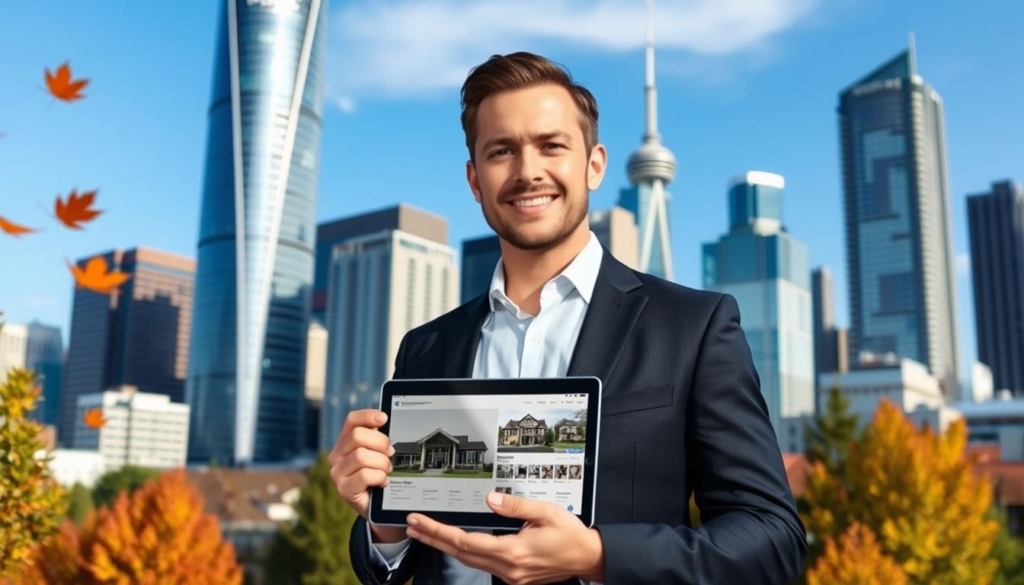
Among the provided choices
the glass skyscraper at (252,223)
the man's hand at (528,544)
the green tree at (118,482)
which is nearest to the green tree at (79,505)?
the green tree at (118,482)

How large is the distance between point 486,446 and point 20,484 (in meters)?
7.16

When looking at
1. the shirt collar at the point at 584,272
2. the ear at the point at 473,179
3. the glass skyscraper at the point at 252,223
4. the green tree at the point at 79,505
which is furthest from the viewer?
the glass skyscraper at the point at 252,223

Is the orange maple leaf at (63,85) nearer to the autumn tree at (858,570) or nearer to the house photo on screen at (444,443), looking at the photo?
the house photo on screen at (444,443)

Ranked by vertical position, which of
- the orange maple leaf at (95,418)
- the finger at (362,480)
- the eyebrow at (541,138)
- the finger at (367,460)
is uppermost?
the eyebrow at (541,138)

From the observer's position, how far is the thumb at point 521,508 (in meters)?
2.26

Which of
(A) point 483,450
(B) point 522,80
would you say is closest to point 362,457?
(A) point 483,450

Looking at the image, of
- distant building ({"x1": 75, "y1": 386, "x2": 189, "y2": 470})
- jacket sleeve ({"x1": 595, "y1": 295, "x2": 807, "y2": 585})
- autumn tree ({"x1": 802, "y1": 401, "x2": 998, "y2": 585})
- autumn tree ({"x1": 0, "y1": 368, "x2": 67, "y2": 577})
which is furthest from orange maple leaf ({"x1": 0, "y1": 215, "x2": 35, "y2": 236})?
distant building ({"x1": 75, "y1": 386, "x2": 189, "y2": 470})

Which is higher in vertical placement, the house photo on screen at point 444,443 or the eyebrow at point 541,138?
the eyebrow at point 541,138

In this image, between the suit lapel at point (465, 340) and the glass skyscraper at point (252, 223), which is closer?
the suit lapel at point (465, 340)

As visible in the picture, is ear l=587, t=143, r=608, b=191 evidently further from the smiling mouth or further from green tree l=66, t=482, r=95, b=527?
green tree l=66, t=482, r=95, b=527

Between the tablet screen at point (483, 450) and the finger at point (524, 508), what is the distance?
13 centimetres

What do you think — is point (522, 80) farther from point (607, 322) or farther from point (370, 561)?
point (370, 561)

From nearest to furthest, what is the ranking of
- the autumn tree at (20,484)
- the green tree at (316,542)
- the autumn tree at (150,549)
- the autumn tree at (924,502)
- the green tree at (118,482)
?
1. the autumn tree at (20,484)
2. the autumn tree at (924,502)
3. the autumn tree at (150,549)
4. the green tree at (316,542)
5. the green tree at (118,482)

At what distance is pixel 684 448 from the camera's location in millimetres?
2793
